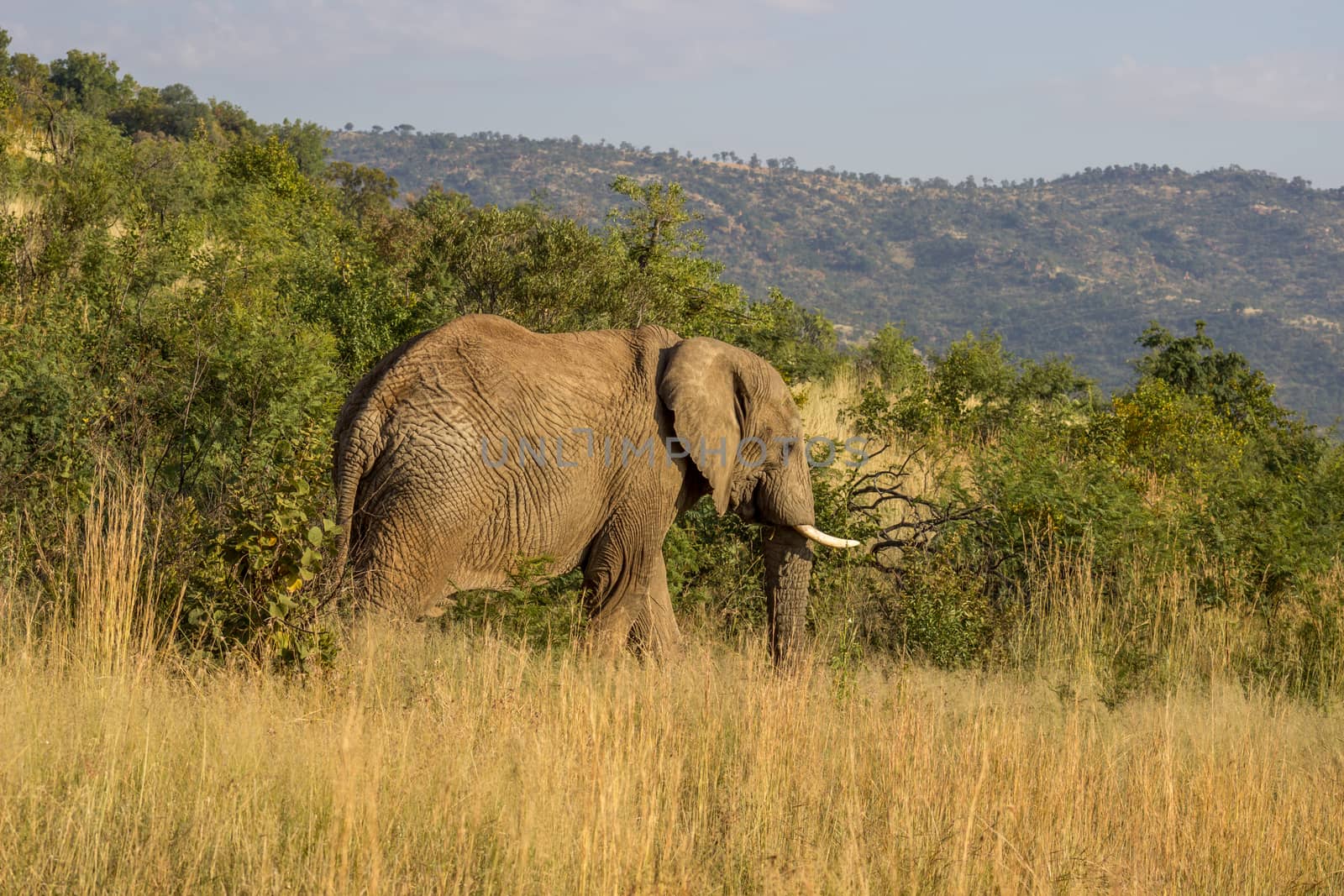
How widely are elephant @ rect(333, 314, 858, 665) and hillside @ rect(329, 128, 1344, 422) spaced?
9923 centimetres

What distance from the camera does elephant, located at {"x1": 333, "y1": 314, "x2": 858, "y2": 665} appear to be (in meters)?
6.21

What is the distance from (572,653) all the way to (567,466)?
1024 millimetres

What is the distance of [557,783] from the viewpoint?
4.32 m

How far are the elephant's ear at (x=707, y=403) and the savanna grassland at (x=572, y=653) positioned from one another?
1098mm

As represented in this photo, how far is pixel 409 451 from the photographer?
620 cm

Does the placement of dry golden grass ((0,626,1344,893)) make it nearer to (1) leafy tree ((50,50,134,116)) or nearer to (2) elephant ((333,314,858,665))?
(2) elephant ((333,314,858,665))

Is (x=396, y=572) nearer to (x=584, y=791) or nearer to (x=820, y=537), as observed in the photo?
(x=584, y=791)

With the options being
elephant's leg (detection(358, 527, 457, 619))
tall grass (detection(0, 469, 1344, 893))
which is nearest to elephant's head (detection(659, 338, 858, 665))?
tall grass (detection(0, 469, 1344, 893))

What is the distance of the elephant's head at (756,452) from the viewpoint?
7223mm

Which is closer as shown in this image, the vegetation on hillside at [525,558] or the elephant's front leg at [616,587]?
the vegetation on hillside at [525,558]

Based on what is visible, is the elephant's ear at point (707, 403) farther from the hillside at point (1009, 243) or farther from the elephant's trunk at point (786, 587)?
the hillside at point (1009, 243)

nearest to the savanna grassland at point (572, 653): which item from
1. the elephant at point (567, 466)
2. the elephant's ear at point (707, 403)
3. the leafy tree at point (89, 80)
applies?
the elephant at point (567, 466)

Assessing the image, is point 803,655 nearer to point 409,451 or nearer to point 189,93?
point 409,451

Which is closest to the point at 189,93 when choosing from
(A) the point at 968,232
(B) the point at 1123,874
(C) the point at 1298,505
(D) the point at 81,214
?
(D) the point at 81,214
